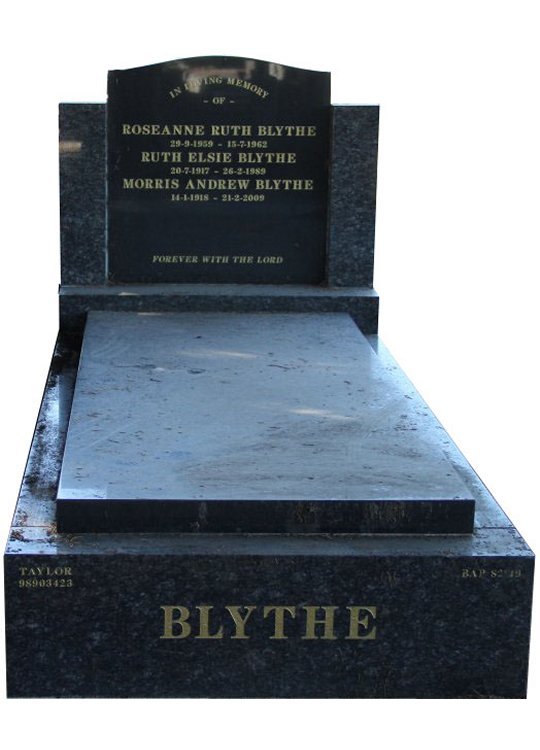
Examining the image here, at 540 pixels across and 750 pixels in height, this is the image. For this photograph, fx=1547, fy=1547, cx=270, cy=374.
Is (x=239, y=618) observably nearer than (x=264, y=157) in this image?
Yes

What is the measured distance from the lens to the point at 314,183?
9.05 meters

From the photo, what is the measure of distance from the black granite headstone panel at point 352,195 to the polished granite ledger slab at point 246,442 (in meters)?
0.93

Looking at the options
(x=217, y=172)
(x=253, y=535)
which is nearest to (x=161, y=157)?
(x=217, y=172)

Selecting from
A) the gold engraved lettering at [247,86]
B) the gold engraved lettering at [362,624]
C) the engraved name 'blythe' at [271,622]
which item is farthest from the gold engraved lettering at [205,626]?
the gold engraved lettering at [247,86]

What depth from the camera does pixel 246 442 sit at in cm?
648

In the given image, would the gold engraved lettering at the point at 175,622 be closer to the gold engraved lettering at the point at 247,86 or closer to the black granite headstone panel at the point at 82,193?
the black granite headstone panel at the point at 82,193

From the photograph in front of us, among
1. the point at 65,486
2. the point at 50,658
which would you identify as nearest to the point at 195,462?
the point at 65,486

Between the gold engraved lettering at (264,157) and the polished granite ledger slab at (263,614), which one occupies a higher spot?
the gold engraved lettering at (264,157)

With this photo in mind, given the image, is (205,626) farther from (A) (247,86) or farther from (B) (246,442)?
→ (A) (247,86)

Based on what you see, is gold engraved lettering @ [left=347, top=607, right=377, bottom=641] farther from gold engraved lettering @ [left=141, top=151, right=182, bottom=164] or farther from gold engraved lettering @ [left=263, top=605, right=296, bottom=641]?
gold engraved lettering @ [left=141, top=151, right=182, bottom=164]

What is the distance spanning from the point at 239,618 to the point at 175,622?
0.24 metres

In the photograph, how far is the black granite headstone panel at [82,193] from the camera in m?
8.83

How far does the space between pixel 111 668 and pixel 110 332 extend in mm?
2791

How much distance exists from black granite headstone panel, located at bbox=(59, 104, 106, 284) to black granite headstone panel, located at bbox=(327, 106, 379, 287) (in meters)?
1.34
